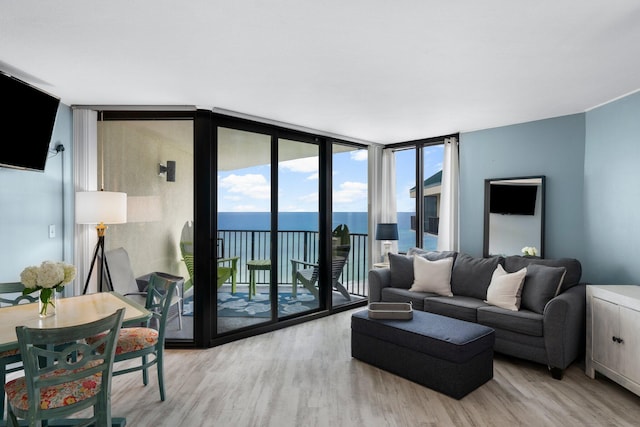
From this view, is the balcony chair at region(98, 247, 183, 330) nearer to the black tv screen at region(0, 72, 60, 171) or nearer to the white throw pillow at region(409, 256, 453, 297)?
the black tv screen at region(0, 72, 60, 171)

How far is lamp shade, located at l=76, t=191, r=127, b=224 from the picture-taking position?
10.6 ft

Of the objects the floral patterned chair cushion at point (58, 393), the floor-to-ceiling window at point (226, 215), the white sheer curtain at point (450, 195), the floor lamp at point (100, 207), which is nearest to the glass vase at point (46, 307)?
the floral patterned chair cushion at point (58, 393)

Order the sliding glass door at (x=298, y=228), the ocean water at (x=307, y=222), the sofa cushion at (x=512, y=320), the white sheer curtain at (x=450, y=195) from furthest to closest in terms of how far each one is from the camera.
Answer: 1. the white sheer curtain at (x=450, y=195)
2. the sliding glass door at (x=298, y=228)
3. the ocean water at (x=307, y=222)
4. the sofa cushion at (x=512, y=320)

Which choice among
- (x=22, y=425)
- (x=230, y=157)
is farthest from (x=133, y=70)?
(x=22, y=425)

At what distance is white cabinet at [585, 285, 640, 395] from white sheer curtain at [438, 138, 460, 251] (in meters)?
1.84

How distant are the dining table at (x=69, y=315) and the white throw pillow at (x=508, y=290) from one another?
3.10 m

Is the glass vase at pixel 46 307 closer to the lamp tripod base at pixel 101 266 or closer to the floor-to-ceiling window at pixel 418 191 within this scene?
the lamp tripod base at pixel 101 266

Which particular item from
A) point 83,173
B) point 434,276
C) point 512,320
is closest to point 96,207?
point 83,173

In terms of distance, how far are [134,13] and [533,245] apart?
4338 millimetres

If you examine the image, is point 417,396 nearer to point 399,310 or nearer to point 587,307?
point 399,310

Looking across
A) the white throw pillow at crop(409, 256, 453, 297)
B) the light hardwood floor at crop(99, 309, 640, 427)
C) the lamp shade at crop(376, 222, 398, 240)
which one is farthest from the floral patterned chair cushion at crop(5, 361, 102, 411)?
the lamp shade at crop(376, 222, 398, 240)

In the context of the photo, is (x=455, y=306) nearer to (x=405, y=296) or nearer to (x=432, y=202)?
(x=405, y=296)

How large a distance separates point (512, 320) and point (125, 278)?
3734 millimetres

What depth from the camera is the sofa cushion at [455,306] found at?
3725 mm
